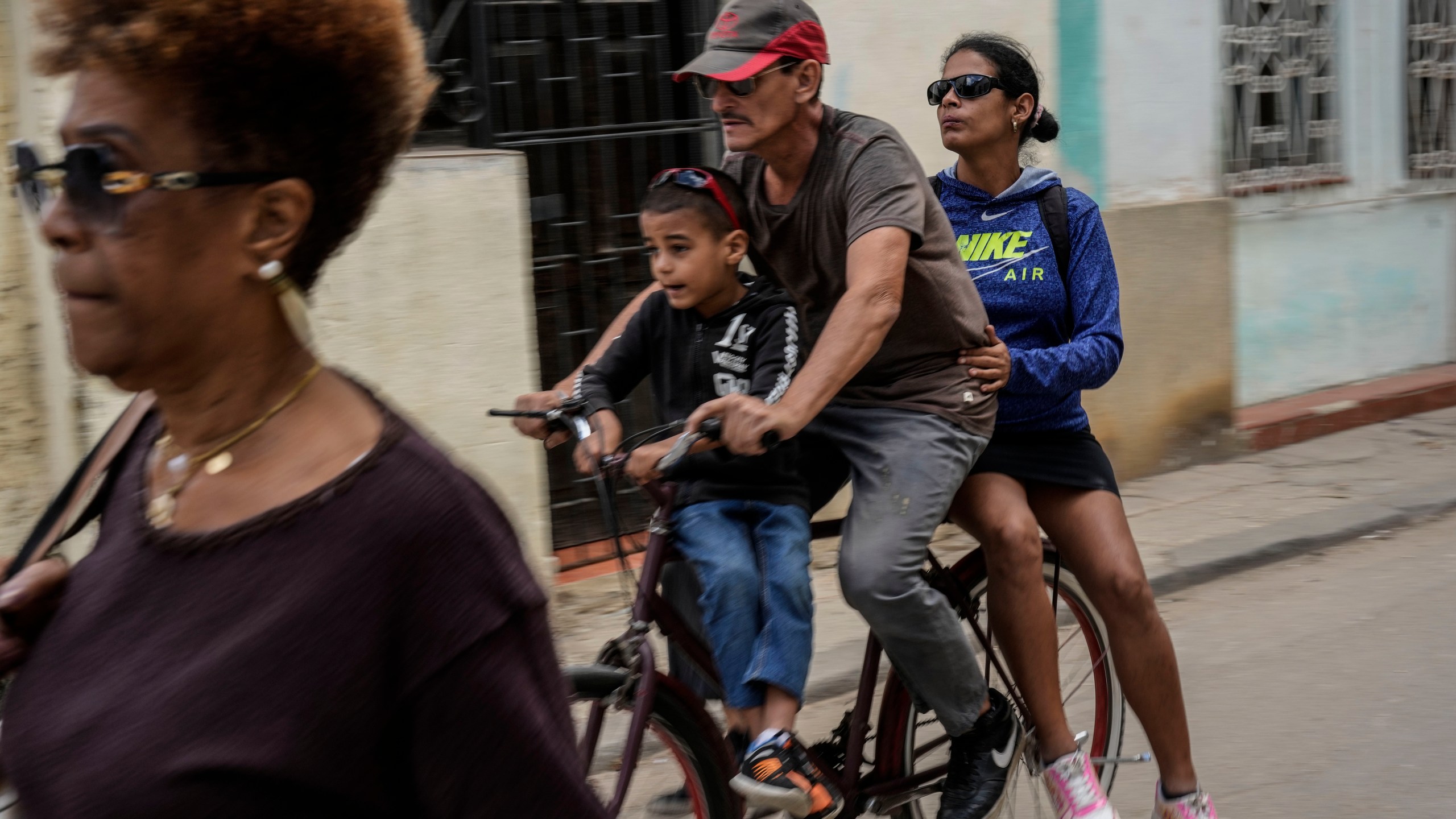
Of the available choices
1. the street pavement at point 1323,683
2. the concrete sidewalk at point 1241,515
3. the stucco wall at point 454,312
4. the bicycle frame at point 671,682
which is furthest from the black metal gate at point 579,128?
the bicycle frame at point 671,682

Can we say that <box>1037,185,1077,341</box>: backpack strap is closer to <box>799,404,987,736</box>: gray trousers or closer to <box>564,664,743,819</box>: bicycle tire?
<box>799,404,987,736</box>: gray trousers

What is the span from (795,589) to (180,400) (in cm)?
184

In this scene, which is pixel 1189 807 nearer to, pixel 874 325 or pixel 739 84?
pixel 874 325

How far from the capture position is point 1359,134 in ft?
30.2

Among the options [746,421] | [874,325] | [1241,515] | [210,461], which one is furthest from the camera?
[1241,515]

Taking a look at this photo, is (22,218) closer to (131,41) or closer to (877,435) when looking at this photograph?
(877,435)

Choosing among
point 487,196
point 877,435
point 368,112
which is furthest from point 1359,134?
point 368,112

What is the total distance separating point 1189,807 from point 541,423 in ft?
5.74

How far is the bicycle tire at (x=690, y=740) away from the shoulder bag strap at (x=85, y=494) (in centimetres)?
142

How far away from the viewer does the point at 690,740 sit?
313 centimetres

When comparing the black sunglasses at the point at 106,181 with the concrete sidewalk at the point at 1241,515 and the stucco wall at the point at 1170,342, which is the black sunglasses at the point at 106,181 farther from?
the stucco wall at the point at 1170,342

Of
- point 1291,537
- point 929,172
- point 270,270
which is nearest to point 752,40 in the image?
point 270,270

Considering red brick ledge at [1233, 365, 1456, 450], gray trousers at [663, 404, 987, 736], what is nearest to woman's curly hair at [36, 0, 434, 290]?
gray trousers at [663, 404, 987, 736]

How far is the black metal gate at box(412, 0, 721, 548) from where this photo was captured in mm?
5820
